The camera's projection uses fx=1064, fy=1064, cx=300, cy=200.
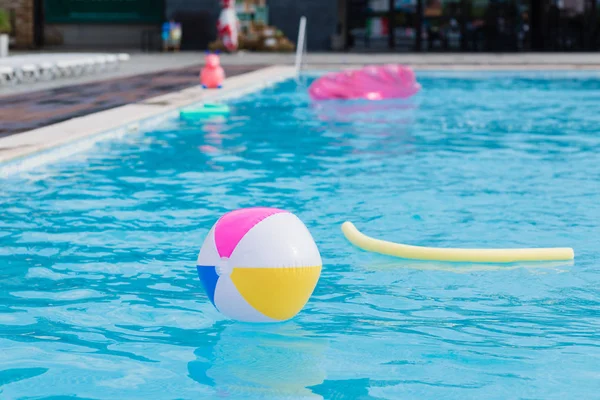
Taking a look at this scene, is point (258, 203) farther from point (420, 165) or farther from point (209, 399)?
Answer: point (209, 399)

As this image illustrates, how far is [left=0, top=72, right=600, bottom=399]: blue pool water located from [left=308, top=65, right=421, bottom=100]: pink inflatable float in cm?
534

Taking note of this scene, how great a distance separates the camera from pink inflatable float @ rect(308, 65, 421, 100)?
19.3 metres

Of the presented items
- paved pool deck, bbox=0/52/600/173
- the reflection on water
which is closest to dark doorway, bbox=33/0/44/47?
paved pool deck, bbox=0/52/600/173

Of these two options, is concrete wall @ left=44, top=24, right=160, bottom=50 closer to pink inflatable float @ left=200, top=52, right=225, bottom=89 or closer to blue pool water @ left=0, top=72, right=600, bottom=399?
pink inflatable float @ left=200, top=52, right=225, bottom=89

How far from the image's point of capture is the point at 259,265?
5016 millimetres

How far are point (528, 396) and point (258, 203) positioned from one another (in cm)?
501

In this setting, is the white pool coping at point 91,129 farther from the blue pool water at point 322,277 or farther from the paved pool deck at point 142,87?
the blue pool water at point 322,277

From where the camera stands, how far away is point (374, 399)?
4477 millimetres

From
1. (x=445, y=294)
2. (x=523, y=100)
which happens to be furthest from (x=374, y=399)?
(x=523, y=100)

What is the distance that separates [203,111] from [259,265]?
11.2 m

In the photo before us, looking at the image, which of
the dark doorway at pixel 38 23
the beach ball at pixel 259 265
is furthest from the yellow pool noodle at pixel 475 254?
the dark doorway at pixel 38 23

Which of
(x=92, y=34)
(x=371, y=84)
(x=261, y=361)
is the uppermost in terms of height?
(x=92, y=34)

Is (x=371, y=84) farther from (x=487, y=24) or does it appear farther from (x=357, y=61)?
(x=487, y=24)

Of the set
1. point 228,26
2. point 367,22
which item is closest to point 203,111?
point 228,26
